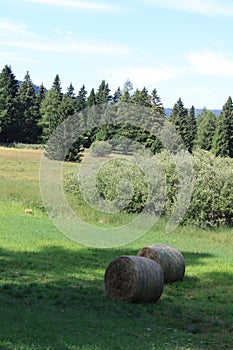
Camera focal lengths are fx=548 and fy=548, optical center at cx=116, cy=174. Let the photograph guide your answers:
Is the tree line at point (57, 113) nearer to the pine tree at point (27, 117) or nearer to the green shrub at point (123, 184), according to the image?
the pine tree at point (27, 117)

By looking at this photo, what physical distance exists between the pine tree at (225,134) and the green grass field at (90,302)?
185 feet

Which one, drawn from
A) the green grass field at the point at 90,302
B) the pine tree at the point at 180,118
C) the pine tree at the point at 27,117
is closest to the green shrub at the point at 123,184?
the green grass field at the point at 90,302

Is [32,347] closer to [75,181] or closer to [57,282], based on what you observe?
[57,282]

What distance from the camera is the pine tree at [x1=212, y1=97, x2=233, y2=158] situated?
78.9m

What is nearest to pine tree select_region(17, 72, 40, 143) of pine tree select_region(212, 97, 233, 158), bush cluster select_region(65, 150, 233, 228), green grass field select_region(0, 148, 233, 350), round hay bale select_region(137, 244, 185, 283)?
pine tree select_region(212, 97, 233, 158)

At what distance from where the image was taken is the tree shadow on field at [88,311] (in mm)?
8898

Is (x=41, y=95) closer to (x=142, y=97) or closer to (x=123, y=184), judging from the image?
(x=142, y=97)

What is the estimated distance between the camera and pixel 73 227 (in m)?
24.6

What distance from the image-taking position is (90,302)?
1222 centimetres

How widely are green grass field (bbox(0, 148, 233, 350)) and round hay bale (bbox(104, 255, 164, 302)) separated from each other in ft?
0.79

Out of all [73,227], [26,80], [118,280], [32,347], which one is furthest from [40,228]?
[26,80]

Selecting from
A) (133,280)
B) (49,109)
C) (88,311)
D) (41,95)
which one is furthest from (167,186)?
(41,95)

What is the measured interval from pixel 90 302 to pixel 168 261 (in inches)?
153

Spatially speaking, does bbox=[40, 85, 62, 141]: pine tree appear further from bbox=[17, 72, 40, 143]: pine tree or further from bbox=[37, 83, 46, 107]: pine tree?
bbox=[37, 83, 46, 107]: pine tree
